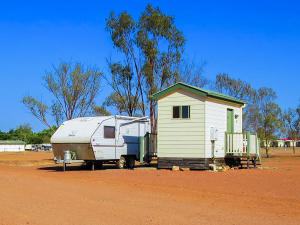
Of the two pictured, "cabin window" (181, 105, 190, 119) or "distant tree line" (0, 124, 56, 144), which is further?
"distant tree line" (0, 124, 56, 144)

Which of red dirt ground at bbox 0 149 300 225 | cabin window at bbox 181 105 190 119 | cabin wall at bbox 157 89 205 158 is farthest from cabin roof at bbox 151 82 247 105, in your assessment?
red dirt ground at bbox 0 149 300 225

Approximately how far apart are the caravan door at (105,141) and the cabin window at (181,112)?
135 inches

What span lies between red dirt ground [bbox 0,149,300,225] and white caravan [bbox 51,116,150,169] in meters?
5.16

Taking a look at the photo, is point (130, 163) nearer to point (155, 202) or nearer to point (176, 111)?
point (176, 111)

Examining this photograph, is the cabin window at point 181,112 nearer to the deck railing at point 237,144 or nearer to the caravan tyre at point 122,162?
the deck railing at point 237,144

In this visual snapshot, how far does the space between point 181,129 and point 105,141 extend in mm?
3938

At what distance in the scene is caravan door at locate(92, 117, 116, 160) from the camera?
2094 centimetres

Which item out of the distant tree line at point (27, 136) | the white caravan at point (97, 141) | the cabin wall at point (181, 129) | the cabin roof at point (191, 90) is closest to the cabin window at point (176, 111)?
the cabin wall at point (181, 129)

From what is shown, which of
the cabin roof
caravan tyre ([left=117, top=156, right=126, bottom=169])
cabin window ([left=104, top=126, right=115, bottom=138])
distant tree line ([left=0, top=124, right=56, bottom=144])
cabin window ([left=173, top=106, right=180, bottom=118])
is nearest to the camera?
the cabin roof

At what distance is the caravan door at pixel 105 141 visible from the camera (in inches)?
824

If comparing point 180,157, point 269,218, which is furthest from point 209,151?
point 269,218

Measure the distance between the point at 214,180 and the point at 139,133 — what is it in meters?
9.09

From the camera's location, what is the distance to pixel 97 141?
2097 centimetres

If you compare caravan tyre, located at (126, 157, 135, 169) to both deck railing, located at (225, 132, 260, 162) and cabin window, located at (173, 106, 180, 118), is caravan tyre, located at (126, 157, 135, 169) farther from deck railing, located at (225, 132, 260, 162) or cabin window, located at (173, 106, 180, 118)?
deck railing, located at (225, 132, 260, 162)
